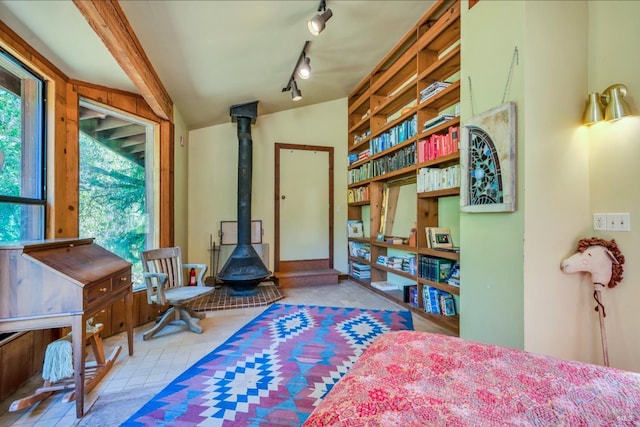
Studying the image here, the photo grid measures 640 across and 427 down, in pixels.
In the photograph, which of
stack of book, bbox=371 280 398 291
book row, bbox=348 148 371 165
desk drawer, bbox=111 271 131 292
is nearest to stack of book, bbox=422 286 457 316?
stack of book, bbox=371 280 398 291

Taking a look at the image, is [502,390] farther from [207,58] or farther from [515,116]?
[207,58]

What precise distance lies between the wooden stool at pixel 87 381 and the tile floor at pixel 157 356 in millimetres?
38

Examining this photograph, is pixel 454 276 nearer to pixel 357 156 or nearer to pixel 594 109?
pixel 594 109

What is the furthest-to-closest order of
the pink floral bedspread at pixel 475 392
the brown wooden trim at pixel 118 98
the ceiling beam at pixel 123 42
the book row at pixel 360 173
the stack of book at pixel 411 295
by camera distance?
1. the book row at pixel 360 173
2. the stack of book at pixel 411 295
3. the brown wooden trim at pixel 118 98
4. the ceiling beam at pixel 123 42
5. the pink floral bedspread at pixel 475 392

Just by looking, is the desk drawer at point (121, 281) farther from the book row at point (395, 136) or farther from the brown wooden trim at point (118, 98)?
the book row at point (395, 136)

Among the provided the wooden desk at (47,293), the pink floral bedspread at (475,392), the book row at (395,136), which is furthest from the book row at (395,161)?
the wooden desk at (47,293)

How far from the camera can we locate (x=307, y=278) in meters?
4.41

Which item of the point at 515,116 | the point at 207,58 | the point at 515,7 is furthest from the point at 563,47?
the point at 207,58

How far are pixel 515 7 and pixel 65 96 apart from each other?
3213mm

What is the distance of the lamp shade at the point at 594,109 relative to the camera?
1720mm

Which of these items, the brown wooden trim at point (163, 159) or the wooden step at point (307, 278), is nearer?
the brown wooden trim at point (163, 159)

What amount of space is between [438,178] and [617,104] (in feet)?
4.25

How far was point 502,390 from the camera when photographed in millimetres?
870

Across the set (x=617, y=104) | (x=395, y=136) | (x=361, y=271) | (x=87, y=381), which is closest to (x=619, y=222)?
(x=617, y=104)
